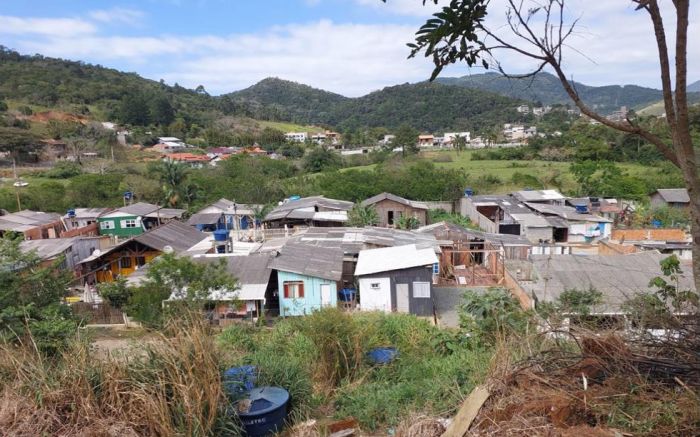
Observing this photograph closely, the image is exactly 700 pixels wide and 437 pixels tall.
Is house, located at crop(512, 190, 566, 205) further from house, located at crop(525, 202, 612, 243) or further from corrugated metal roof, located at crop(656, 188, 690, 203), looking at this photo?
corrugated metal roof, located at crop(656, 188, 690, 203)

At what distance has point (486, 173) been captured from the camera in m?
38.9

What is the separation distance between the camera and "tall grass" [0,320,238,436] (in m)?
3.70

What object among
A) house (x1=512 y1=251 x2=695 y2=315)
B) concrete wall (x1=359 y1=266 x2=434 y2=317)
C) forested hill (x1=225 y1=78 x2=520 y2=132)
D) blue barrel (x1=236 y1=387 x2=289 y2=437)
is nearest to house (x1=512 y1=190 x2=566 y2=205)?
house (x1=512 y1=251 x2=695 y2=315)

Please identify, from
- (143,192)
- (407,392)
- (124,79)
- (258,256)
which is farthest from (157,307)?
(124,79)

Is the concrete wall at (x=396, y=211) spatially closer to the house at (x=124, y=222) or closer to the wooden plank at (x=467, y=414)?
the house at (x=124, y=222)

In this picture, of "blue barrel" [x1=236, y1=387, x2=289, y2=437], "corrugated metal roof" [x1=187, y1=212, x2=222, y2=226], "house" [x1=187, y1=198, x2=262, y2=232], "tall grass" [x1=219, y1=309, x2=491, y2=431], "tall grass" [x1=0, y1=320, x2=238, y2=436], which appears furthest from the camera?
"house" [x1=187, y1=198, x2=262, y2=232]

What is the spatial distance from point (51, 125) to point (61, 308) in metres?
53.2

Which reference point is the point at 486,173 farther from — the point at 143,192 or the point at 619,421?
the point at 619,421

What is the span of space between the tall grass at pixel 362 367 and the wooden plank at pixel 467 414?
18.7 inches

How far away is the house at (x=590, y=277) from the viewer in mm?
10844

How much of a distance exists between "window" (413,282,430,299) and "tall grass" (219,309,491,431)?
9.85 feet

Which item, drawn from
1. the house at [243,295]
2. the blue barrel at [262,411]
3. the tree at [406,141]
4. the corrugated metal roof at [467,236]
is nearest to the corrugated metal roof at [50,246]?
the house at [243,295]

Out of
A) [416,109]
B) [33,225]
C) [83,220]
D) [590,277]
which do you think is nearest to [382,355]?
[590,277]

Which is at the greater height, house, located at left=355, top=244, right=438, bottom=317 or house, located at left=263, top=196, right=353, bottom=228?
house, located at left=263, top=196, right=353, bottom=228
